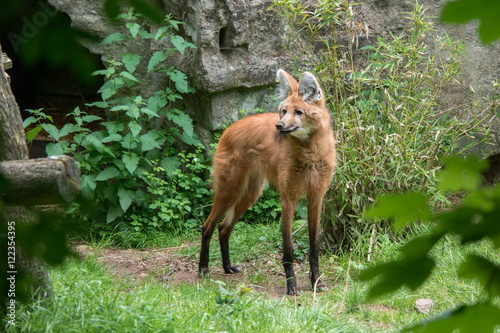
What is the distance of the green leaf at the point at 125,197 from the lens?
536 cm

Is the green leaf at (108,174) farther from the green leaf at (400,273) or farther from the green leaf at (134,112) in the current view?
the green leaf at (400,273)

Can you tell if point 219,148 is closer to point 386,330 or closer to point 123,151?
point 123,151

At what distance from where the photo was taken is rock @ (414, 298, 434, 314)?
11.6 feet

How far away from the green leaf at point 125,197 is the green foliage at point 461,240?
16.4ft

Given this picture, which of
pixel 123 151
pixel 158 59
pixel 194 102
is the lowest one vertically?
pixel 123 151

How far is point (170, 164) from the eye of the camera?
573 centimetres

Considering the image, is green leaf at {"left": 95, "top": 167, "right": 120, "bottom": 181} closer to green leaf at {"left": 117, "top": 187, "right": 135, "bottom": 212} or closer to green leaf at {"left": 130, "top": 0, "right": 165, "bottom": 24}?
green leaf at {"left": 117, "top": 187, "right": 135, "bottom": 212}

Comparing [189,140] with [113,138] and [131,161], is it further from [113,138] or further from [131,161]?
[113,138]

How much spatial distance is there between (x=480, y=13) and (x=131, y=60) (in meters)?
5.34

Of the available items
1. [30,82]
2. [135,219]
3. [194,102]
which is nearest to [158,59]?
[194,102]

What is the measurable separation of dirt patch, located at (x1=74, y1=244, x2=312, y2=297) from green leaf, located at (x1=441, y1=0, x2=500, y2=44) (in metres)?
3.90

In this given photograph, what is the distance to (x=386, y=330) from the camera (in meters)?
3.13

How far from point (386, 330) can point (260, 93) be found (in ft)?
11.6

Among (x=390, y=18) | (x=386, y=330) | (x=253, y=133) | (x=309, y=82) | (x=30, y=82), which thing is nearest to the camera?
(x=30, y=82)
